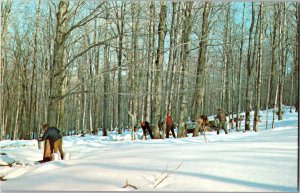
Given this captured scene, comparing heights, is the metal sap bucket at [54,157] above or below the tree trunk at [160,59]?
below

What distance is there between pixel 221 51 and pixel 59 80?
1791 centimetres

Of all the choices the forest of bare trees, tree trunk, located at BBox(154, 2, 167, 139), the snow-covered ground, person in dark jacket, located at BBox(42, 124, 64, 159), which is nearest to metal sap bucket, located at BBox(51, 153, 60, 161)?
person in dark jacket, located at BBox(42, 124, 64, 159)

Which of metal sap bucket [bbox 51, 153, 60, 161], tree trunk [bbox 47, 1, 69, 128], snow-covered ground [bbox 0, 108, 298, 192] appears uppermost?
tree trunk [bbox 47, 1, 69, 128]

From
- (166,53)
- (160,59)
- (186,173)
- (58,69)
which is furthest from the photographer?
(166,53)

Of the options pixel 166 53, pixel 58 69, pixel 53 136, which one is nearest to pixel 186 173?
pixel 58 69

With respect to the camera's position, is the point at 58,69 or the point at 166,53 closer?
the point at 58,69

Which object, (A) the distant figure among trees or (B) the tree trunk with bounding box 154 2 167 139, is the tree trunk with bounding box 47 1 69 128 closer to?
(A) the distant figure among trees

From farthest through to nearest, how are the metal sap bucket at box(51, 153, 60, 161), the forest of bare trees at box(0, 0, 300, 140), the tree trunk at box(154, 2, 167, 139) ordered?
the forest of bare trees at box(0, 0, 300, 140) < the tree trunk at box(154, 2, 167, 139) < the metal sap bucket at box(51, 153, 60, 161)

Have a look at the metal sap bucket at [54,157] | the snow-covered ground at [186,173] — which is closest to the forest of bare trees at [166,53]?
the metal sap bucket at [54,157]

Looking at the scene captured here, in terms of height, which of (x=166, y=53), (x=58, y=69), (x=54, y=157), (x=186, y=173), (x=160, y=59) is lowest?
(x=54, y=157)

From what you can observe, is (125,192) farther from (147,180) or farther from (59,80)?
(59,80)

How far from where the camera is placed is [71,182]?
446cm

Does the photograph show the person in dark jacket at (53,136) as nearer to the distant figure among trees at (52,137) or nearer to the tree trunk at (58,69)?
the distant figure among trees at (52,137)

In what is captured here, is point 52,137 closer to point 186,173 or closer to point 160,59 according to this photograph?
point 186,173
